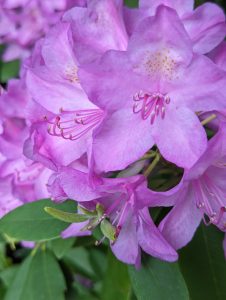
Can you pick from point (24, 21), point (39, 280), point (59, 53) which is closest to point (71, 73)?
point (59, 53)

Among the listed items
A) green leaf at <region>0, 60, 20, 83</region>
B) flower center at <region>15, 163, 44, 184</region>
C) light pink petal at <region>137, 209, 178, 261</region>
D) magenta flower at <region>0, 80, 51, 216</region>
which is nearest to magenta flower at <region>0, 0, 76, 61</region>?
green leaf at <region>0, 60, 20, 83</region>

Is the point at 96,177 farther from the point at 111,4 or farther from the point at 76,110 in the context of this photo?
the point at 111,4

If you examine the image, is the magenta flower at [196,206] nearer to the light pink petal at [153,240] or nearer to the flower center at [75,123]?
the light pink petal at [153,240]

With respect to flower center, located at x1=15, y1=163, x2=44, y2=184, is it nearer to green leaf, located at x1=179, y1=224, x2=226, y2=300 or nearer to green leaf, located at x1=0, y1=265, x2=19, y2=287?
green leaf, located at x1=179, y1=224, x2=226, y2=300

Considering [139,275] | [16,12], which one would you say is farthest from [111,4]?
[16,12]

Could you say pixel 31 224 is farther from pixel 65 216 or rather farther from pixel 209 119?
pixel 209 119

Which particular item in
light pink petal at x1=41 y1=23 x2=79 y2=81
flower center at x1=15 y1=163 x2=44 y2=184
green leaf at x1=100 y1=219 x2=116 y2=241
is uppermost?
light pink petal at x1=41 y1=23 x2=79 y2=81

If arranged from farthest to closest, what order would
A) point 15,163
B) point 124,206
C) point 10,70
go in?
1. point 10,70
2. point 15,163
3. point 124,206
